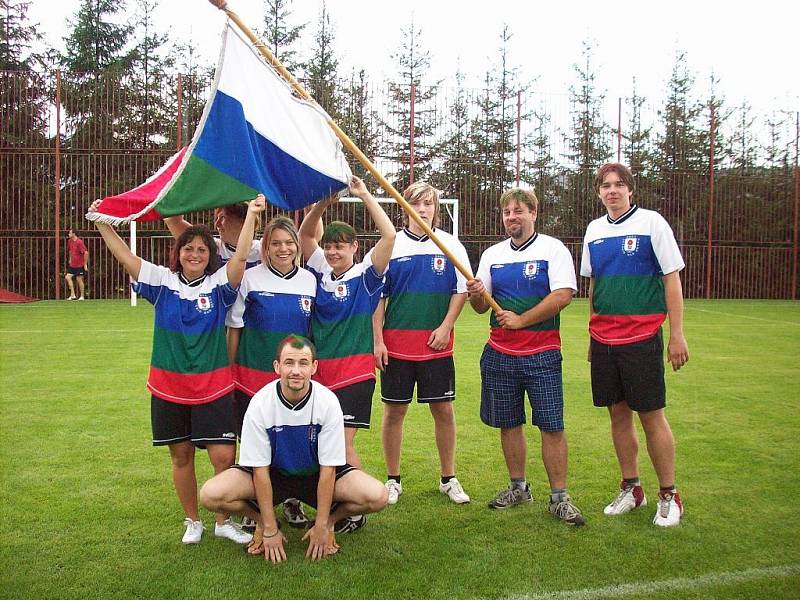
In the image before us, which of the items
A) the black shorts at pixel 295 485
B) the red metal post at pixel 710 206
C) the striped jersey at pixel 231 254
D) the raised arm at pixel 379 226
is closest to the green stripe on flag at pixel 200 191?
the striped jersey at pixel 231 254

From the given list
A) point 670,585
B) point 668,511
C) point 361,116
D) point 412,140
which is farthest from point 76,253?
point 670,585

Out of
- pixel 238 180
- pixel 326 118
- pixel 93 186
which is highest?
pixel 93 186

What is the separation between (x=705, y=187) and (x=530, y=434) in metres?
20.5

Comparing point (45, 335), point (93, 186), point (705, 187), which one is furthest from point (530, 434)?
point (705, 187)

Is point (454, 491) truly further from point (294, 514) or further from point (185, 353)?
point (185, 353)

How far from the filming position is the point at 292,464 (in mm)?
3703

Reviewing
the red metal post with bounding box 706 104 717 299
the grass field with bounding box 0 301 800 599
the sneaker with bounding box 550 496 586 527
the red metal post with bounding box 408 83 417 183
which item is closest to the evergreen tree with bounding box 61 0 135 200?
the red metal post with bounding box 408 83 417 183

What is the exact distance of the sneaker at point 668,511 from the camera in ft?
13.3

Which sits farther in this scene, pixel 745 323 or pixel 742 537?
pixel 745 323

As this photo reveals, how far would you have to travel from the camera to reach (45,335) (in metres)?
11.6

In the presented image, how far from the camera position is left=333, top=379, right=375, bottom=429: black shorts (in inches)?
162

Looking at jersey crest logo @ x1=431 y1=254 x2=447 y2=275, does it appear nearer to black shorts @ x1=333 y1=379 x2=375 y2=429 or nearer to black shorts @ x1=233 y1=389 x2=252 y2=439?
black shorts @ x1=333 y1=379 x2=375 y2=429

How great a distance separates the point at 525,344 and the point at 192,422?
6.34 feet

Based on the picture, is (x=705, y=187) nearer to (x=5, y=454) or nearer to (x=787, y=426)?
(x=787, y=426)
